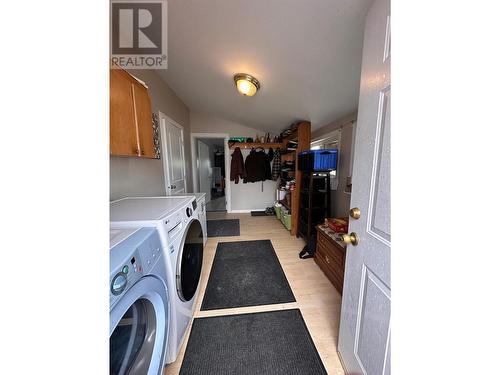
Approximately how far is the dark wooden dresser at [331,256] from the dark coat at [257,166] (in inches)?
74.3

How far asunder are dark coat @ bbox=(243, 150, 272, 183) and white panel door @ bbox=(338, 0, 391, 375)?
2.75 m

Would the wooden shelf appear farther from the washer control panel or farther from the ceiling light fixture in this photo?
the washer control panel

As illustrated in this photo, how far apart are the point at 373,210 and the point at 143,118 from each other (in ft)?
5.11

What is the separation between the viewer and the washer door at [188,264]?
104 centimetres

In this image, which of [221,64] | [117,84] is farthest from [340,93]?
[117,84]

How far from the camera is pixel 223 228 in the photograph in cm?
307

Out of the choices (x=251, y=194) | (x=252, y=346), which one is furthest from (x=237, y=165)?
(x=252, y=346)

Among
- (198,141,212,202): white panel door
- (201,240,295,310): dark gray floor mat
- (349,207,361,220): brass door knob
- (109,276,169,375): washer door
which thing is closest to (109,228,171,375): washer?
(109,276,169,375): washer door

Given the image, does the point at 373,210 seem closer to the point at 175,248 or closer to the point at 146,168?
the point at 175,248

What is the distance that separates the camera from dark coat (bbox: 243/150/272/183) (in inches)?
140

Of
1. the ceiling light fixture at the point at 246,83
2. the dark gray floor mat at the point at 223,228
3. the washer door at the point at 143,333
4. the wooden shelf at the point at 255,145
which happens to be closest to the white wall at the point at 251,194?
the wooden shelf at the point at 255,145

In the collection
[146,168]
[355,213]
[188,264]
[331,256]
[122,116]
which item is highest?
[122,116]
